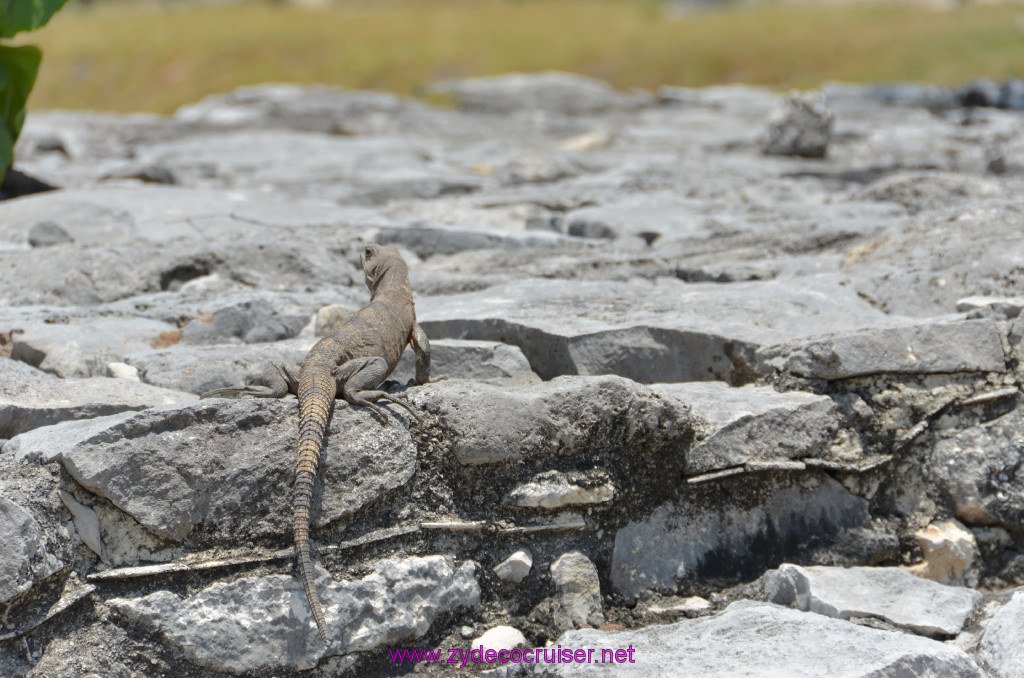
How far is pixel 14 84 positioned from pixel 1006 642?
6.26 metres

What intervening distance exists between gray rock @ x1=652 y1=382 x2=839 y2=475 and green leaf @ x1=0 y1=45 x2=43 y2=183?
Result: 466 cm

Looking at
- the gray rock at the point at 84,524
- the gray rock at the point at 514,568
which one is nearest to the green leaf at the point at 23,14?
the gray rock at the point at 84,524

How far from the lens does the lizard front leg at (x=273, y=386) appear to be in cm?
327

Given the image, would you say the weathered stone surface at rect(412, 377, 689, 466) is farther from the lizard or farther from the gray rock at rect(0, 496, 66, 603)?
the gray rock at rect(0, 496, 66, 603)

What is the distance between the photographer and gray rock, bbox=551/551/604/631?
10.6ft

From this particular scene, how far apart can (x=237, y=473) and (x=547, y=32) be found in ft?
65.2

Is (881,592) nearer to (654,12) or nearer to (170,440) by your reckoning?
(170,440)

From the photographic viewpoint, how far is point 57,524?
9.22ft

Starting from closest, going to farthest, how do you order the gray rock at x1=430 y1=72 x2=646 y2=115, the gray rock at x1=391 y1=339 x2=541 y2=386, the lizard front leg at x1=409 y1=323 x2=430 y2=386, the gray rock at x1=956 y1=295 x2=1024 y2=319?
the lizard front leg at x1=409 y1=323 x2=430 y2=386
the gray rock at x1=391 y1=339 x2=541 y2=386
the gray rock at x1=956 y1=295 x2=1024 y2=319
the gray rock at x1=430 y1=72 x2=646 y2=115

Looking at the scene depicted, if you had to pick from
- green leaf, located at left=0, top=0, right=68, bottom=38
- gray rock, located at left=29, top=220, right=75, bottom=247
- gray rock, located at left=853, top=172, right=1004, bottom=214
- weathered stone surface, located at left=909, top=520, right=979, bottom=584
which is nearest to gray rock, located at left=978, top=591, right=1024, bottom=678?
weathered stone surface, located at left=909, top=520, right=979, bottom=584

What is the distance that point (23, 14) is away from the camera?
219 inches

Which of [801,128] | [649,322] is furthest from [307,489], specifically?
[801,128]

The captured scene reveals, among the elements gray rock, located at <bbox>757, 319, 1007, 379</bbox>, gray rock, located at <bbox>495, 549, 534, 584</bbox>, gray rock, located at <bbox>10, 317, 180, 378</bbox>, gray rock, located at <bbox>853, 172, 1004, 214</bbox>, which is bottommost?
gray rock, located at <bbox>495, 549, 534, 584</bbox>

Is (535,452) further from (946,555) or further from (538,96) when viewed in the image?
(538,96)
